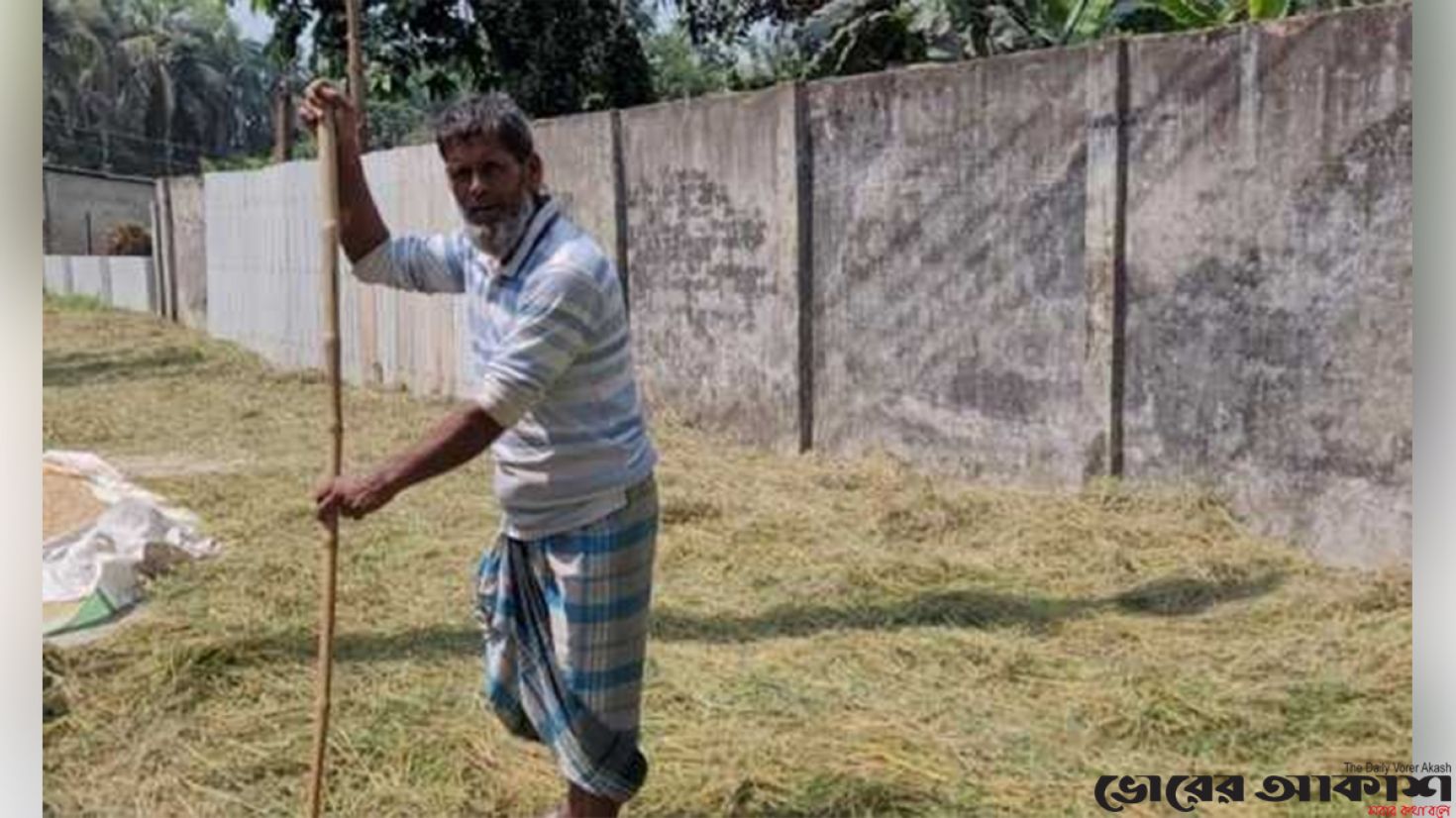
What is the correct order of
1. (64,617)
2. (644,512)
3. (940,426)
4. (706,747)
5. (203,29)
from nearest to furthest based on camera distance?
1. (644,512)
2. (706,747)
3. (64,617)
4. (940,426)
5. (203,29)

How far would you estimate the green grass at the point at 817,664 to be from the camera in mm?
3723

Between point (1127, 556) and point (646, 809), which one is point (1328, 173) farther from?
point (646, 809)

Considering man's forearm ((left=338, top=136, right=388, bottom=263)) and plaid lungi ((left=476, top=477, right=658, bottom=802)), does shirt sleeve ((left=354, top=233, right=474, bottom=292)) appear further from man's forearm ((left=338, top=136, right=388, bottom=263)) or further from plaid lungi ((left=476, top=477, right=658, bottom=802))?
plaid lungi ((left=476, top=477, right=658, bottom=802))

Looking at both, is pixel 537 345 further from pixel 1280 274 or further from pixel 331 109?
pixel 1280 274

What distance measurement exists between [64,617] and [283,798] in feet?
5.79

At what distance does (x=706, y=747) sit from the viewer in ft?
12.7

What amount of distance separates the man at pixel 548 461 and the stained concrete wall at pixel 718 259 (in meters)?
5.08

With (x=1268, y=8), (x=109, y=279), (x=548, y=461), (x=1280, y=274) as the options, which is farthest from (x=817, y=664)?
(x=109, y=279)

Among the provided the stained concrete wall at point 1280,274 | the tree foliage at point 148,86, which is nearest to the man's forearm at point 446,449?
the stained concrete wall at point 1280,274

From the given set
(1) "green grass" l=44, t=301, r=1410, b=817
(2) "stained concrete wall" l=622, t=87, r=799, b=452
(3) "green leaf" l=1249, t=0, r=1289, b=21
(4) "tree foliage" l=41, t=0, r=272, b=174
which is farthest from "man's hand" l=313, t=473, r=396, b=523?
(4) "tree foliage" l=41, t=0, r=272, b=174

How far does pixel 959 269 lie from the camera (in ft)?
22.9

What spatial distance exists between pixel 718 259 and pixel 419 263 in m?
5.48

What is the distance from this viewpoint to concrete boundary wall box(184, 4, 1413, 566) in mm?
5270

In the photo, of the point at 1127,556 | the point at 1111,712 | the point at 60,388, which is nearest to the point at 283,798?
the point at 1111,712
